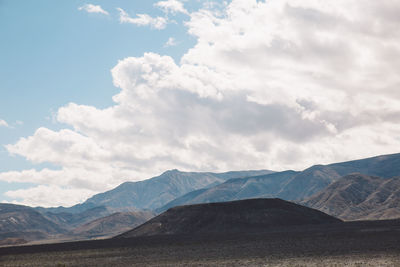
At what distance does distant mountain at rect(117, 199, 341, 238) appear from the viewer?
128250 millimetres

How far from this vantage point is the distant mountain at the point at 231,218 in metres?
128

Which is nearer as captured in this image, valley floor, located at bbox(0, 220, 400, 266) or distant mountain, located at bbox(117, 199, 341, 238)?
valley floor, located at bbox(0, 220, 400, 266)

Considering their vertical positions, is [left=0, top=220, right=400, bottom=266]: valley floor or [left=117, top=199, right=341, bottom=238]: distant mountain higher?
[left=117, top=199, right=341, bottom=238]: distant mountain

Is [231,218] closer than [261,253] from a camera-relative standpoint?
No

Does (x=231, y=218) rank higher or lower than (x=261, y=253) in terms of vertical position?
higher

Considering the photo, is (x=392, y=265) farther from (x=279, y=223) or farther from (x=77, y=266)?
(x=279, y=223)

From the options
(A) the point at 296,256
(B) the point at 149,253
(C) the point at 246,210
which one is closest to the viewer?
(A) the point at 296,256

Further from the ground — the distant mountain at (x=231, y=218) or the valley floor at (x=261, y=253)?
the distant mountain at (x=231, y=218)

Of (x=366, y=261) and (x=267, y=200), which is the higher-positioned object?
(x=267, y=200)

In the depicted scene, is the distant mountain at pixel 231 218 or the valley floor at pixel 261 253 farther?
the distant mountain at pixel 231 218

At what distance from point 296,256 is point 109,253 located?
35223mm

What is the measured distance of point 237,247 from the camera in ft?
250

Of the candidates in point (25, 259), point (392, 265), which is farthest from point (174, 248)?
point (392, 265)

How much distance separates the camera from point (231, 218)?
5305 inches
